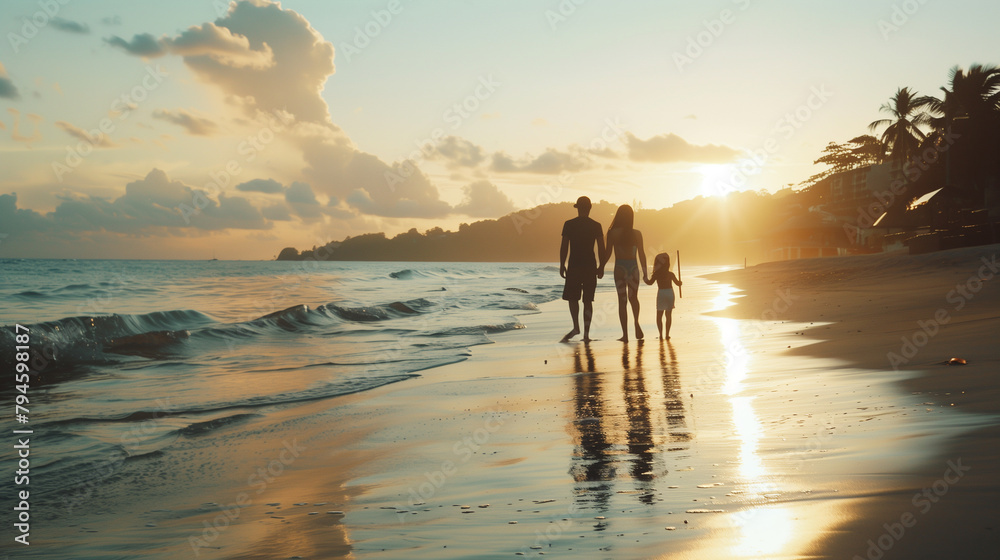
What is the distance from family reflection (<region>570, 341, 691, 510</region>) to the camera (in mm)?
3131

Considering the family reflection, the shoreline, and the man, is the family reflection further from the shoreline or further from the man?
the man

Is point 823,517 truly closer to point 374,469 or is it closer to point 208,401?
point 374,469

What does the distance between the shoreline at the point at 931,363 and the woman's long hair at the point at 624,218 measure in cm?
320

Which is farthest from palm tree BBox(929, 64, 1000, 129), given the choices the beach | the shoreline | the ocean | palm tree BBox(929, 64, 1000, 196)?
the beach

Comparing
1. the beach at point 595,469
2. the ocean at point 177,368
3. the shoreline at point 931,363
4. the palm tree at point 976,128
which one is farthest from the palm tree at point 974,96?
the beach at point 595,469

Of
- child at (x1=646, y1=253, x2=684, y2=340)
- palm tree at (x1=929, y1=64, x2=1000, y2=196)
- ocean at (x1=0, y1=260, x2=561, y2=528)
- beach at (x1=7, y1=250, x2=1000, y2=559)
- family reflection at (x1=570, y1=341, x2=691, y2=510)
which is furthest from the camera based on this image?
palm tree at (x1=929, y1=64, x2=1000, y2=196)

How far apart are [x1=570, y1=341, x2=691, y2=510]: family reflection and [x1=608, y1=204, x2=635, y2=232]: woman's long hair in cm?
316

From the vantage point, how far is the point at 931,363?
5.55 metres

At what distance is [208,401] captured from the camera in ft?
22.1

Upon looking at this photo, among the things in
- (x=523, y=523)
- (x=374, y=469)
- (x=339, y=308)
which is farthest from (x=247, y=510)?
(x=339, y=308)

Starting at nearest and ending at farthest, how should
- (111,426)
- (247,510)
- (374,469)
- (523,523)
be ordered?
(523,523) < (247,510) < (374,469) < (111,426)

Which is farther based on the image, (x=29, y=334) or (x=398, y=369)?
(x=29, y=334)

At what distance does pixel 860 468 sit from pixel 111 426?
5904 mm

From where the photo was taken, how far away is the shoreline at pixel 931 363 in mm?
2088
